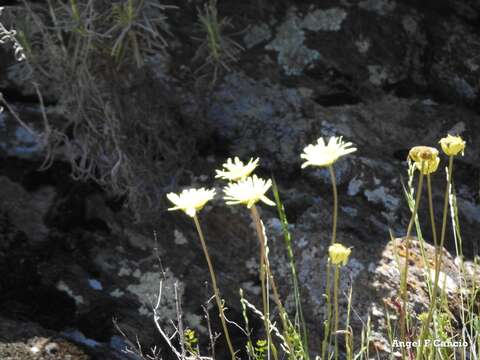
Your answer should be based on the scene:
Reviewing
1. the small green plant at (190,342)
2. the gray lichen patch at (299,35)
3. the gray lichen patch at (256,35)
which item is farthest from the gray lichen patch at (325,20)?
the small green plant at (190,342)

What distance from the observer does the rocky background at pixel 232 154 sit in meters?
2.13

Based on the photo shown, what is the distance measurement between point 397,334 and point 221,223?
65cm

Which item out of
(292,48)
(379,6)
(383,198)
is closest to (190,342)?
(383,198)

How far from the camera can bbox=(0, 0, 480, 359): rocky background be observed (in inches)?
83.7

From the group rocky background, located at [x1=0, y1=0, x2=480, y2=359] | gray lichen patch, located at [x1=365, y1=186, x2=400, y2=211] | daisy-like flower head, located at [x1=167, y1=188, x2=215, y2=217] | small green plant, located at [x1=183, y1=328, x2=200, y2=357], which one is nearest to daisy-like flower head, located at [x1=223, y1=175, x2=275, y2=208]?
daisy-like flower head, located at [x1=167, y1=188, x2=215, y2=217]

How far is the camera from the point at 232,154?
2.54 meters

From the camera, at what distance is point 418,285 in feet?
6.78

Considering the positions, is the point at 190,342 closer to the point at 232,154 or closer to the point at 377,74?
the point at 232,154

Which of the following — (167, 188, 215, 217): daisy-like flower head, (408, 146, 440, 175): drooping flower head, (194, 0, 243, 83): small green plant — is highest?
(194, 0, 243, 83): small green plant

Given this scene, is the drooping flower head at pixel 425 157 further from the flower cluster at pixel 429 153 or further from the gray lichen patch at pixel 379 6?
the gray lichen patch at pixel 379 6

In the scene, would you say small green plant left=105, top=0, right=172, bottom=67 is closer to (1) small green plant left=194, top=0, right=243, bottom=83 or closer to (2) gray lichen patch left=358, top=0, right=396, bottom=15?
(1) small green plant left=194, top=0, right=243, bottom=83

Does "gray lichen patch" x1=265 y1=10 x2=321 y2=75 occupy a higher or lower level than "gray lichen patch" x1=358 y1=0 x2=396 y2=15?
lower

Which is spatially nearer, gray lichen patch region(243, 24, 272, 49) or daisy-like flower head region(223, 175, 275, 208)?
daisy-like flower head region(223, 175, 275, 208)

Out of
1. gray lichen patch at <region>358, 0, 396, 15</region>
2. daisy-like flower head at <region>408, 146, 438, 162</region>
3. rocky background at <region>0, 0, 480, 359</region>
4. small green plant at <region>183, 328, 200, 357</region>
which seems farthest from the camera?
Result: gray lichen patch at <region>358, 0, 396, 15</region>
